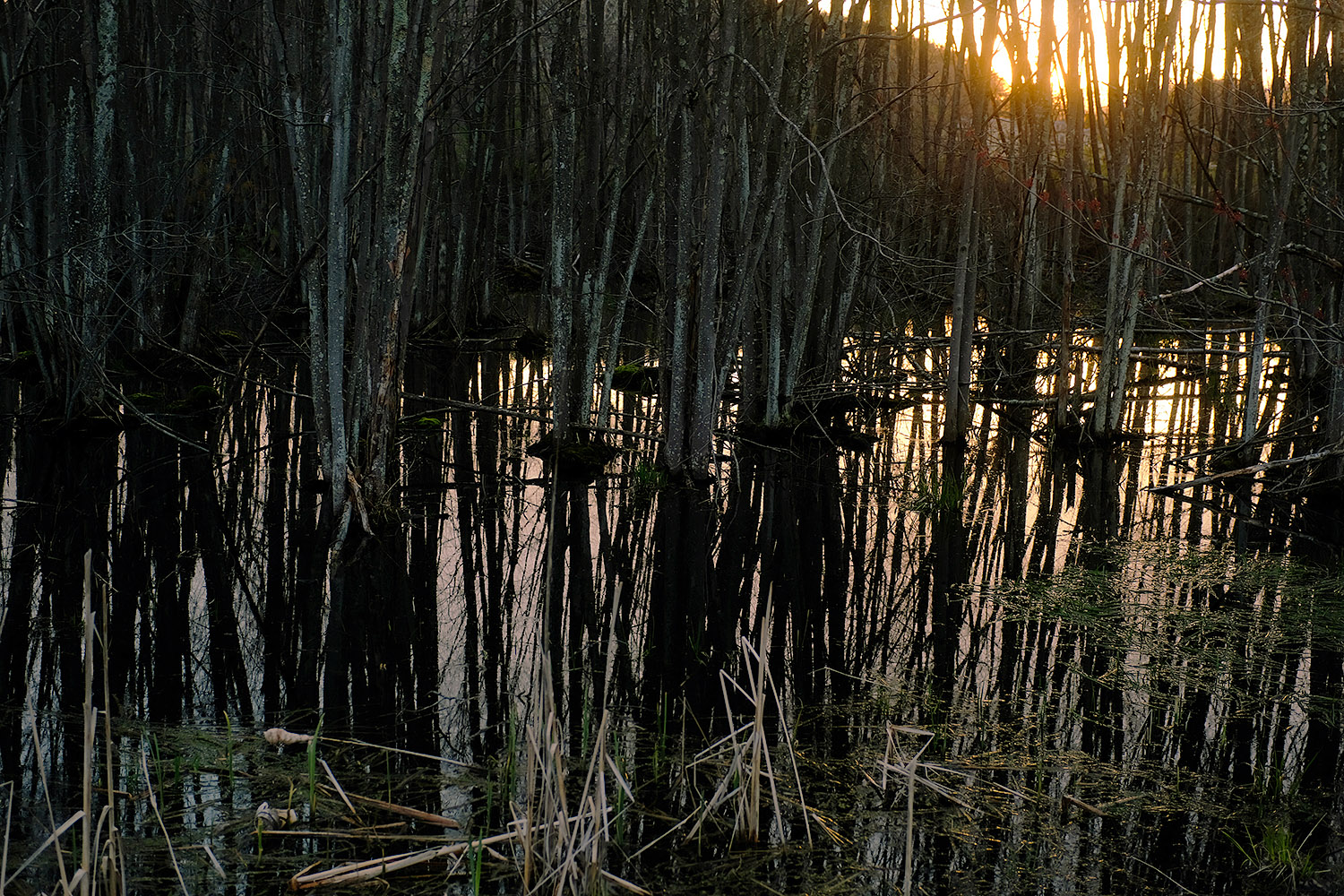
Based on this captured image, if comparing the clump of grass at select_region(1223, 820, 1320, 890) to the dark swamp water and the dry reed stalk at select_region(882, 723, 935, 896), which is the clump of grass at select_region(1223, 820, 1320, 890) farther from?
the dry reed stalk at select_region(882, 723, 935, 896)

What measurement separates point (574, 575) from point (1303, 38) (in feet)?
25.9

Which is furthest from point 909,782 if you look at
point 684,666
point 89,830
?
point 684,666

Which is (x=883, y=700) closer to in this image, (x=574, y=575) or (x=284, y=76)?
(x=574, y=575)

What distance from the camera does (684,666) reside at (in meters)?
5.21

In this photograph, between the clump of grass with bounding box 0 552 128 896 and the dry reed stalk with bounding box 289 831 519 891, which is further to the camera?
the dry reed stalk with bounding box 289 831 519 891

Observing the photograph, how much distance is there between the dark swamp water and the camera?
339cm

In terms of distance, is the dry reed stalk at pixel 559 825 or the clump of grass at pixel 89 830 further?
the dry reed stalk at pixel 559 825

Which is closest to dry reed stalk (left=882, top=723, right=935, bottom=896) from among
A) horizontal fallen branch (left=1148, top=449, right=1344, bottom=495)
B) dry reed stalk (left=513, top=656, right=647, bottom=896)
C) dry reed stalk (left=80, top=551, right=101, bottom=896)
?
dry reed stalk (left=513, top=656, right=647, bottom=896)

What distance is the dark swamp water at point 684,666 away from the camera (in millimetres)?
3389

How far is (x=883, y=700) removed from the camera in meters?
4.76

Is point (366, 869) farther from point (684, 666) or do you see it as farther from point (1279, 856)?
point (1279, 856)

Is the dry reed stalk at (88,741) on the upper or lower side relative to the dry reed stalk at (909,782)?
upper

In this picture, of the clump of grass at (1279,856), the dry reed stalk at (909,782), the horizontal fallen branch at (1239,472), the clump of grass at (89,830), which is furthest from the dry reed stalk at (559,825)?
the horizontal fallen branch at (1239,472)

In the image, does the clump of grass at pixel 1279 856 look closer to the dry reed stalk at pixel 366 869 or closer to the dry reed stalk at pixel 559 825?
the dry reed stalk at pixel 559 825
